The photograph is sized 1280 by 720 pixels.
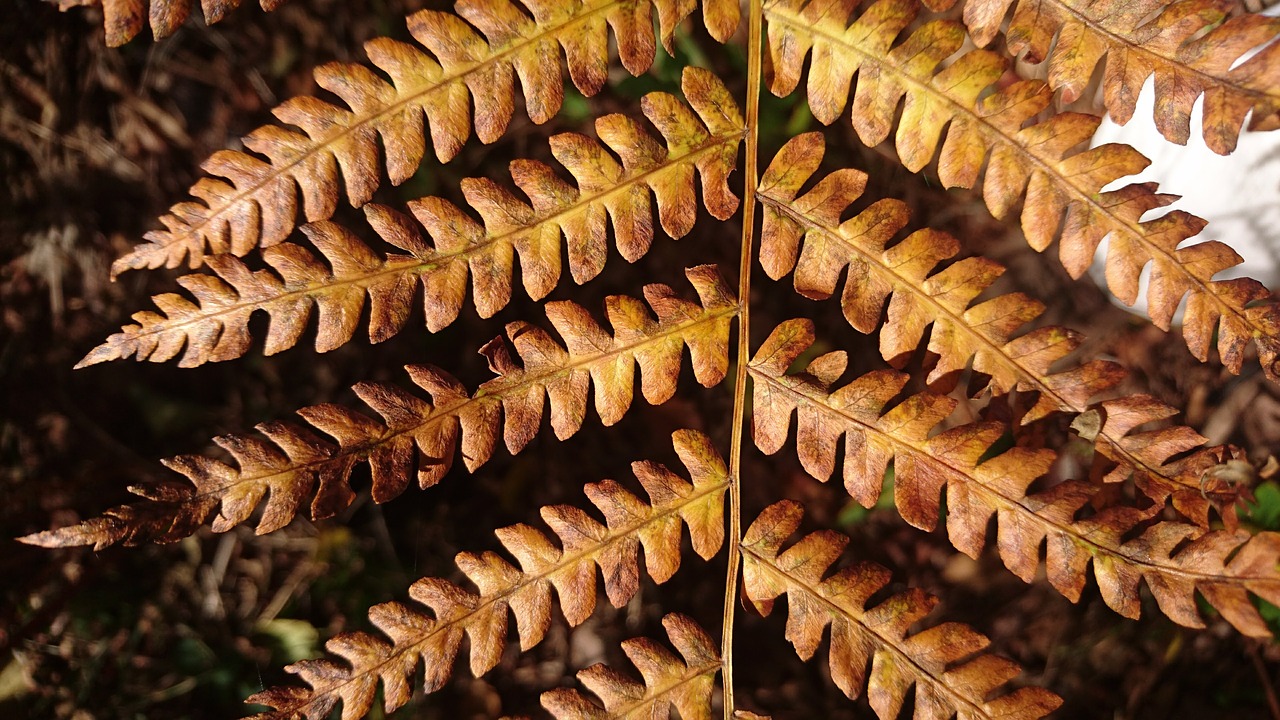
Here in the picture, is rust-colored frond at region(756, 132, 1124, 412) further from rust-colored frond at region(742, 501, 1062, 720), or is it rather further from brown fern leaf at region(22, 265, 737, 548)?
rust-colored frond at region(742, 501, 1062, 720)

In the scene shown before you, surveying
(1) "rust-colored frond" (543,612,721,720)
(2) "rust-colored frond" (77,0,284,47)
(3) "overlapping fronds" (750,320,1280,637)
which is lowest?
(1) "rust-colored frond" (543,612,721,720)

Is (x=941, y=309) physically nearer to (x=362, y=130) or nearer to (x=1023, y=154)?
(x=1023, y=154)

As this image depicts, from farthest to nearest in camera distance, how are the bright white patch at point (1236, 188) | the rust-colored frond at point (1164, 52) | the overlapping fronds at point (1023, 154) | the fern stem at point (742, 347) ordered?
the bright white patch at point (1236, 188), the fern stem at point (742, 347), the overlapping fronds at point (1023, 154), the rust-colored frond at point (1164, 52)

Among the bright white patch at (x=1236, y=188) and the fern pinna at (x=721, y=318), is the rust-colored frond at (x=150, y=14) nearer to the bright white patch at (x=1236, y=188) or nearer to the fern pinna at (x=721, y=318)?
the fern pinna at (x=721, y=318)

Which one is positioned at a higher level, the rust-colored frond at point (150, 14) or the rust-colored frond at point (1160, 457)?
the rust-colored frond at point (150, 14)

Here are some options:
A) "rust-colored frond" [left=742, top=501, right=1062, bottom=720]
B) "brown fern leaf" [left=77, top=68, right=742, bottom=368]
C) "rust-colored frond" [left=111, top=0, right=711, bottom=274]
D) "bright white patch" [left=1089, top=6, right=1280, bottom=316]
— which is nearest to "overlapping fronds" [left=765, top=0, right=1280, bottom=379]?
"brown fern leaf" [left=77, top=68, right=742, bottom=368]

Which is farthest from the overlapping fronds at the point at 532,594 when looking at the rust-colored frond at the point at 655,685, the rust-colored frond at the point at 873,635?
the rust-colored frond at the point at 873,635

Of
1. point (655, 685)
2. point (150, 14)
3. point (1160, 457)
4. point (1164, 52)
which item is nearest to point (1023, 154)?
point (1164, 52)
